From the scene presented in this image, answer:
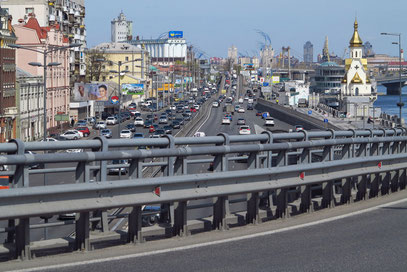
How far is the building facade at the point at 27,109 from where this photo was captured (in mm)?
65062

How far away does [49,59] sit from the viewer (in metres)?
82.3

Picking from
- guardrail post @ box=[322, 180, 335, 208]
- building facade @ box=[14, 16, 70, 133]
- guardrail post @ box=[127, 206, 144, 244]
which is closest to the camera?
guardrail post @ box=[127, 206, 144, 244]

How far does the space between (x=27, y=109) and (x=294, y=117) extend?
36.0 meters

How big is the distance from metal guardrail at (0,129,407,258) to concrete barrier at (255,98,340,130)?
5167cm

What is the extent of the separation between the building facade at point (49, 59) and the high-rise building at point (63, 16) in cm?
640

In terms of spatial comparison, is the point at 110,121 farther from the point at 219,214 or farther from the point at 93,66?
the point at 219,214

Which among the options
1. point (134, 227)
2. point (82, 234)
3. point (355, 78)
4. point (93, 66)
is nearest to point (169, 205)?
point (134, 227)

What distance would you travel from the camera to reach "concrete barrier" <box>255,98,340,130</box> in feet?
252

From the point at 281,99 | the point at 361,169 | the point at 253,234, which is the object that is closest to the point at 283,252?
the point at 253,234

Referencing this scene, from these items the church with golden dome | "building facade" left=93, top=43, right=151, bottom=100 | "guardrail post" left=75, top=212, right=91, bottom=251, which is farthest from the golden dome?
"guardrail post" left=75, top=212, right=91, bottom=251

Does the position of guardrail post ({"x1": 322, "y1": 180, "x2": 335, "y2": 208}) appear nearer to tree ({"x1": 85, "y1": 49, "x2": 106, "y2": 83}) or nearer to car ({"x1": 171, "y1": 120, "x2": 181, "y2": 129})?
car ({"x1": 171, "y1": 120, "x2": 181, "y2": 129})

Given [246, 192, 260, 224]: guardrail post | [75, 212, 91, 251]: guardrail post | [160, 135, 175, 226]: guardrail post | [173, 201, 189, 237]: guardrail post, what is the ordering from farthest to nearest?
[246, 192, 260, 224]: guardrail post, [173, 201, 189, 237]: guardrail post, [160, 135, 175, 226]: guardrail post, [75, 212, 91, 251]: guardrail post

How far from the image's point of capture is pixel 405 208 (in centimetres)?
1342

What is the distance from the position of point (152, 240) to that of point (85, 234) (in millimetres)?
1196
